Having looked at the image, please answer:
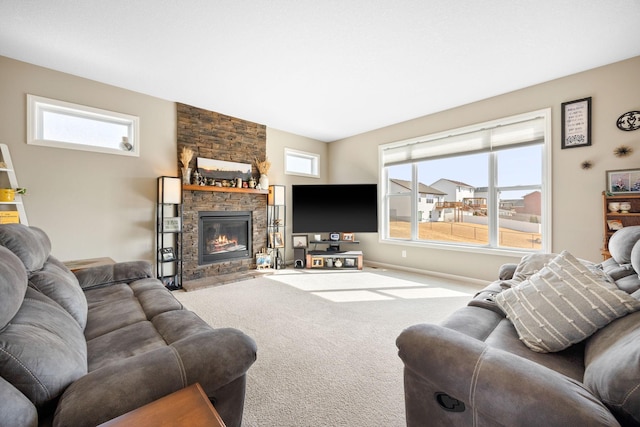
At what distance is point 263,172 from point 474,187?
3601 millimetres

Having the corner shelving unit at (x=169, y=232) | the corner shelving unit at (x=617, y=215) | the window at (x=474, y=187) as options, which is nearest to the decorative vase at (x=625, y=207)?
the corner shelving unit at (x=617, y=215)

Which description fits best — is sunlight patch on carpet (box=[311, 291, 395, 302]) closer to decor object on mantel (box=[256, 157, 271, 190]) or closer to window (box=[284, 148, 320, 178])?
decor object on mantel (box=[256, 157, 271, 190])

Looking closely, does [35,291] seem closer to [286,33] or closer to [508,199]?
[286,33]

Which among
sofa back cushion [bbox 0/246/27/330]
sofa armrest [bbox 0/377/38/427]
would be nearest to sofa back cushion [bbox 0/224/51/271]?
sofa back cushion [bbox 0/246/27/330]

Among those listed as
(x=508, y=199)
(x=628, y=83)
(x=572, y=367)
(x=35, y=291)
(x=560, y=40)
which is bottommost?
(x=572, y=367)

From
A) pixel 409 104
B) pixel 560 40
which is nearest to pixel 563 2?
pixel 560 40

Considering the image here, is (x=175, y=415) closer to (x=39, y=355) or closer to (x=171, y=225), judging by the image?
(x=39, y=355)

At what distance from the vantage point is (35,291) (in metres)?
1.31

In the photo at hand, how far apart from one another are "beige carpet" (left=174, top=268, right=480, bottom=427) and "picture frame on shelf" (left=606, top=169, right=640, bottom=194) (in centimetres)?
191

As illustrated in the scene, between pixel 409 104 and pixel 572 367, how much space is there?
3.75 metres

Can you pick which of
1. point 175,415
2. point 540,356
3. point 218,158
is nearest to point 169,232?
point 218,158

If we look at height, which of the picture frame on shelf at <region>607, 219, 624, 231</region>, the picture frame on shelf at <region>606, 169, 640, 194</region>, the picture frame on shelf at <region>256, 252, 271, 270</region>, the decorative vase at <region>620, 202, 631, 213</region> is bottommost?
the picture frame on shelf at <region>256, 252, 271, 270</region>

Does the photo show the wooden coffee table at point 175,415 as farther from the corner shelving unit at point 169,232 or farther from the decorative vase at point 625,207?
the decorative vase at point 625,207

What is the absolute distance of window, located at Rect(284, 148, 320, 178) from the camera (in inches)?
216
